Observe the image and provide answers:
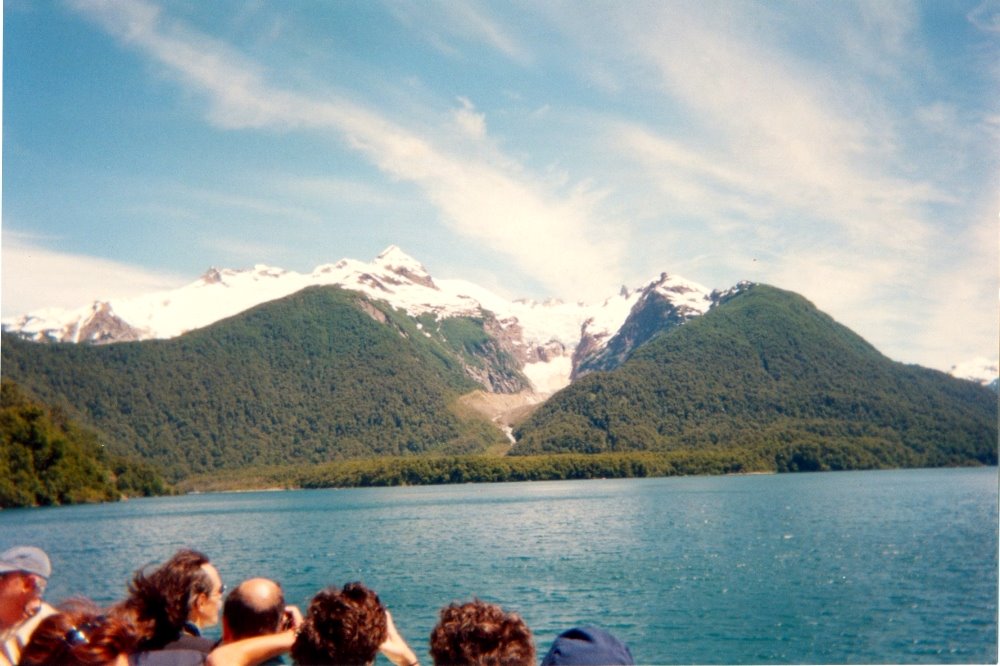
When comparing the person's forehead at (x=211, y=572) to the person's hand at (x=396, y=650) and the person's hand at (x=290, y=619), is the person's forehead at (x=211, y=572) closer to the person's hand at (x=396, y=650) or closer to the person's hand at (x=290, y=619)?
the person's hand at (x=290, y=619)

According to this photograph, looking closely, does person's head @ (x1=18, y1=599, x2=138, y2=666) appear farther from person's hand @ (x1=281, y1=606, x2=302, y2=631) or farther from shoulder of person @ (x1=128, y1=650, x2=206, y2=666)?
person's hand @ (x1=281, y1=606, x2=302, y2=631)

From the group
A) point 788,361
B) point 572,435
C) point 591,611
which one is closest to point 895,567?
point 591,611

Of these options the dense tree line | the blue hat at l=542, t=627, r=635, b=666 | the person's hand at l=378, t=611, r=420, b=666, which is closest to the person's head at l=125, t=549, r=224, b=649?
the person's hand at l=378, t=611, r=420, b=666

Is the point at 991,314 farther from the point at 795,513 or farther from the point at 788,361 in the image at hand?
the point at 788,361

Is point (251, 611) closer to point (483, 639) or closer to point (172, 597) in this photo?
point (172, 597)

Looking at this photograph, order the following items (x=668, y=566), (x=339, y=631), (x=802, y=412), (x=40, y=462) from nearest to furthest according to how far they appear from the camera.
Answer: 1. (x=339, y=631)
2. (x=668, y=566)
3. (x=40, y=462)
4. (x=802, y=412)

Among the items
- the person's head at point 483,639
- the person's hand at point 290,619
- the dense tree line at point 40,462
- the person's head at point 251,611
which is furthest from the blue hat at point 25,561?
the dense tree line at point 40,462

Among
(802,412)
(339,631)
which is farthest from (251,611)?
(802,412)
